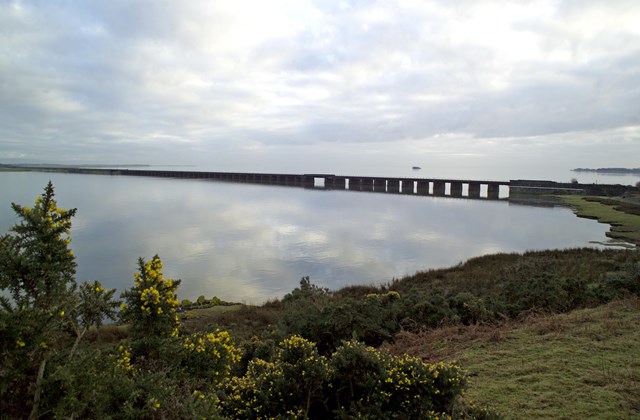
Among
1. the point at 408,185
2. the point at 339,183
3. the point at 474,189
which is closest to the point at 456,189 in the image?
the point at 474,189

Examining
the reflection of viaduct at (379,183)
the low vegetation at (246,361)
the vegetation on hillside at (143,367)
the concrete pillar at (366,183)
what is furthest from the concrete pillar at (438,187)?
the vegetation on hillside at (143,367)

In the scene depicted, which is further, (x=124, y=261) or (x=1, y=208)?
(x=1, y=208)

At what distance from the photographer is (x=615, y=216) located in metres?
42.1

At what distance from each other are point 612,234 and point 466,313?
29.9m

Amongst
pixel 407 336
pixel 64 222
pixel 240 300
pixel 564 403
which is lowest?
pixel 240 300

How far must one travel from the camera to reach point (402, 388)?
436 cm

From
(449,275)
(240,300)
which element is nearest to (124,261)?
(240,300)

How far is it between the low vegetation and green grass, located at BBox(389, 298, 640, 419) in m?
0.03

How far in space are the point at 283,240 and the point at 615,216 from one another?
36525 millimetres

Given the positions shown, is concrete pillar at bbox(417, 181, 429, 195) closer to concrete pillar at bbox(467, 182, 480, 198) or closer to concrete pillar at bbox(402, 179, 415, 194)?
concrete pillar at bbox(402, 179, 415, 194)

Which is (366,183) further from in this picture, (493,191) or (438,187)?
(493,191)

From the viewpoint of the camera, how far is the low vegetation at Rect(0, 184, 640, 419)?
281 cm

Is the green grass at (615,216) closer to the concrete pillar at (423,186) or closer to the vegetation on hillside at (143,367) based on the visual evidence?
the vegetation on hillside at (143,367)

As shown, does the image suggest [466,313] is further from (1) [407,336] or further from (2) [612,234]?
(2) [612,234]
